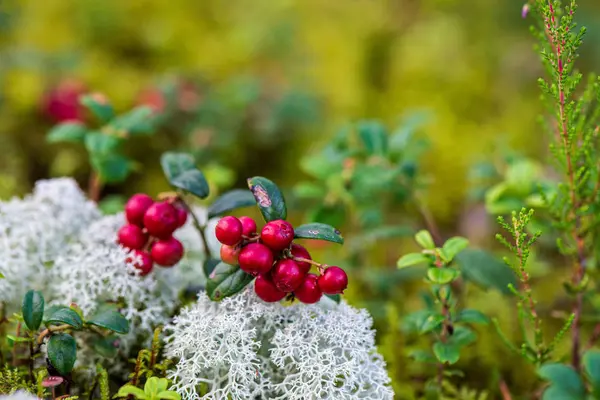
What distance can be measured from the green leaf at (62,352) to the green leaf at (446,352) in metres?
0.66

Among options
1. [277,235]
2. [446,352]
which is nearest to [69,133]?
[277,235]

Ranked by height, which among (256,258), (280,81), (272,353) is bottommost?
(272,353)

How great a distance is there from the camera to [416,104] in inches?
99.0

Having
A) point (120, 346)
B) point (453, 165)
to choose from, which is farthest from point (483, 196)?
point (120, 346)

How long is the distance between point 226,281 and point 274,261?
9cm

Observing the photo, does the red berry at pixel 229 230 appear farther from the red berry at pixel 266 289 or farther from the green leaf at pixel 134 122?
the green leaf at pixel 134 122

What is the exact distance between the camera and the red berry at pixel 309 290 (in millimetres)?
934

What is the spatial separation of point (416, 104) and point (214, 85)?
0.93m

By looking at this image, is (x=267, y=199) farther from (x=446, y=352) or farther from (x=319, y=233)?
(x=446, y=352)

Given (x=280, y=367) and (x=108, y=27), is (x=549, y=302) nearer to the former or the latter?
(x=280, y=367)

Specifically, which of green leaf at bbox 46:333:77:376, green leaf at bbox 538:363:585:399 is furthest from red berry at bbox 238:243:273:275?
green leaf at bbox 538:363:585:399

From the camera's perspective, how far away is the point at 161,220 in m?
1.04

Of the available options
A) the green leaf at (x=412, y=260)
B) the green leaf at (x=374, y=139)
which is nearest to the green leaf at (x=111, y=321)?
the green leaf at (x=412, y=260)

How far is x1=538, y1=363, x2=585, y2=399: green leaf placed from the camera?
73 cm
